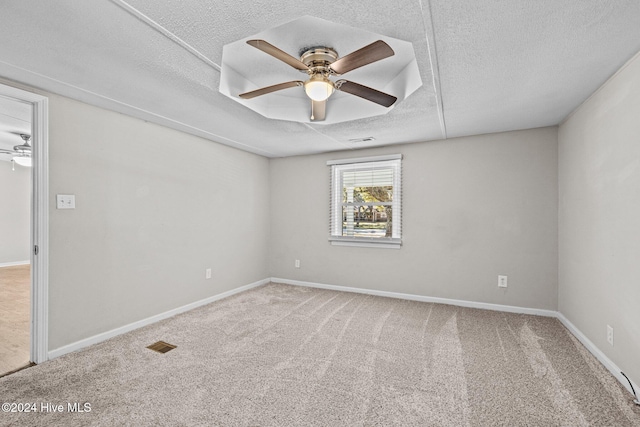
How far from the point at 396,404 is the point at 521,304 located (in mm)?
2473

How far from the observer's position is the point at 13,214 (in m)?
6.34

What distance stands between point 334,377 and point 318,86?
6.70ft

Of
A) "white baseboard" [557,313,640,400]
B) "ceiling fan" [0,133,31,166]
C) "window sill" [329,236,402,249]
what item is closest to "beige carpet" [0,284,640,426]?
"white baseboard" [557,313,640,400]

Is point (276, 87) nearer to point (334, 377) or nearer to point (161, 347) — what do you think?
point (334, 377)

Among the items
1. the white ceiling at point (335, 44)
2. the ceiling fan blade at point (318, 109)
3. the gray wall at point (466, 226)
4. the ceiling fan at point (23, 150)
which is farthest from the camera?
the ceiling fan at point (23, 150)

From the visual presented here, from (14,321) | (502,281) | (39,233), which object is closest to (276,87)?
(39,233)

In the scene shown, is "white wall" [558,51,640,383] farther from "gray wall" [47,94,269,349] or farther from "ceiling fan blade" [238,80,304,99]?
"gray wall" [47,94,269,349]

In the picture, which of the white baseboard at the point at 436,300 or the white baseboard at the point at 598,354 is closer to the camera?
the white baseboard at the point at 598,354

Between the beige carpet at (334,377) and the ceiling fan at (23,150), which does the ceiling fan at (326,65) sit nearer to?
the beige carpet at (334,377)

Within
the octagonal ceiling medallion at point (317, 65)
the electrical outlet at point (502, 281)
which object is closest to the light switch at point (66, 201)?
the octagonal ceiling medallion at point (317, 65)

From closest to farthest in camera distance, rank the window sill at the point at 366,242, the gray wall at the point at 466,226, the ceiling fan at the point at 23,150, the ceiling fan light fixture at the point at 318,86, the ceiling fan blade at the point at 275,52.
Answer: the ceiling fan blade at the point at 275,52
the ceiling fan light fixture at the point at 318,86
the gray wall at the point at 466,226
the window sill at the point at 366,242
the ceiling fan at the point at 23,150

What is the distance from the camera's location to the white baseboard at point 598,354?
6.42 ft

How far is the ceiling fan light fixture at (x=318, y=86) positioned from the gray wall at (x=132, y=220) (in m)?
2.12

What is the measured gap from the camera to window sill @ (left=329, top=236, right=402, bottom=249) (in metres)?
4.06
